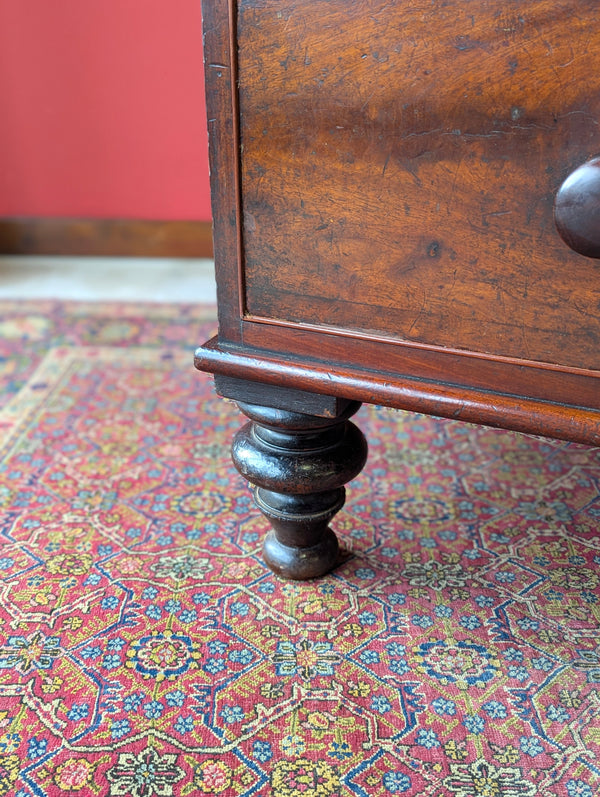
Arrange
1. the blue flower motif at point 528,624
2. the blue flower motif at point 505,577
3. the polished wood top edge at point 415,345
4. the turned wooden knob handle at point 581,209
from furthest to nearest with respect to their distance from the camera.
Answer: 1. the blue flower motif at point 505,577
2. the blue flower motif at point 528,624
3. the polished wood top edge at point 415,345
4. the turned wooden knob handle at point 581,209

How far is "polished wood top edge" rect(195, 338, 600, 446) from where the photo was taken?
1.07m

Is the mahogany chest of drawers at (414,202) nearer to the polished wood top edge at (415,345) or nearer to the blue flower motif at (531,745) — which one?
the polished wood top edge at (415,345)

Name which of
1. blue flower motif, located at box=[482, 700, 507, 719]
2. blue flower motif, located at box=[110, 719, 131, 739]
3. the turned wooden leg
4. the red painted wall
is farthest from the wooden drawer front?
the red painted wall

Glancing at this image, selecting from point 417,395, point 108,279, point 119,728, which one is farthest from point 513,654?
point 108,279

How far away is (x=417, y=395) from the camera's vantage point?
45.5 inches

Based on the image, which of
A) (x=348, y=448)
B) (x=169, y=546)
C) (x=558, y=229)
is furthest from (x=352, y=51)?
(x=169, y=546)

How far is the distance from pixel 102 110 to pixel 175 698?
3202 millimetres

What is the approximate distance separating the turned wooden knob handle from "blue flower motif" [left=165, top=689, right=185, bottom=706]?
3.22ft

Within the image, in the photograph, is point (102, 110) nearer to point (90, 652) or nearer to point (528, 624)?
point (90, 652)

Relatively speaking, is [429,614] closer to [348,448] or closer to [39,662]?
[348,448]

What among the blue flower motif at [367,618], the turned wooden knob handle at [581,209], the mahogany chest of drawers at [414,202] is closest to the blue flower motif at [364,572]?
the blue flower motif at [367,618]

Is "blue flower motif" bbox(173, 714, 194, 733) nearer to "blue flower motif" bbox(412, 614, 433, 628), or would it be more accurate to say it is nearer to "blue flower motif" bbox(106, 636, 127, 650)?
"blue flower motif" bbox(106, 636, 127, 650)

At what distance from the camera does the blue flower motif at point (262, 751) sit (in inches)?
48.9

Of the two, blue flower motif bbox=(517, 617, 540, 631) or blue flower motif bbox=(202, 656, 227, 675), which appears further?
blue flower motif bbox=(517, 617, 540, 631)
